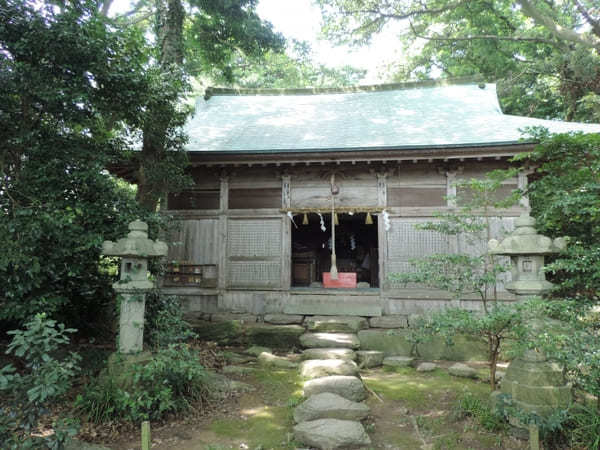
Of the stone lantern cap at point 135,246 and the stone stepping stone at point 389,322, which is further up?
the stone lantern cap at point 135,246

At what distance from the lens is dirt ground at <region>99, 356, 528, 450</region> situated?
12.4ft

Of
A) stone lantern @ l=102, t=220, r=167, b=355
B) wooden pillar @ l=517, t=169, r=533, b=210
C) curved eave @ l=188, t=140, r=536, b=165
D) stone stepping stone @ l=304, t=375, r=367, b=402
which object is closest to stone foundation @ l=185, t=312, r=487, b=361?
stone stepping stone @ l=304, t=375, r=367, b=402

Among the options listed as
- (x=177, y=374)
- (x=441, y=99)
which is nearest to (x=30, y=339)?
(x=177, y=374)

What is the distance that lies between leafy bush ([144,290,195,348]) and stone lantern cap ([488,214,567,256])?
456 cm

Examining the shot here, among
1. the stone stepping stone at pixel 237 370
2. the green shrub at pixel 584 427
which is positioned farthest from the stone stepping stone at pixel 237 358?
the green shrub at pixel 584 427

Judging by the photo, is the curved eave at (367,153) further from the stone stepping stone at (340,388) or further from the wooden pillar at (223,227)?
the stone stepping stone at (340,388)

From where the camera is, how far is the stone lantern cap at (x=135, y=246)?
472 cm

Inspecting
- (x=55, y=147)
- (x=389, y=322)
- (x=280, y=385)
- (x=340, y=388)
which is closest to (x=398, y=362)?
(x=389, y=322)

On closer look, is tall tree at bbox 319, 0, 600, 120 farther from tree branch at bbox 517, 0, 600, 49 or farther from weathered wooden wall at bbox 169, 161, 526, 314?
weathered wooden wall at bbox 169, 161, 526, 314

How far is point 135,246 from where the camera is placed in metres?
4.74

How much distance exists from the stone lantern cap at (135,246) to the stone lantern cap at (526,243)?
448 cm

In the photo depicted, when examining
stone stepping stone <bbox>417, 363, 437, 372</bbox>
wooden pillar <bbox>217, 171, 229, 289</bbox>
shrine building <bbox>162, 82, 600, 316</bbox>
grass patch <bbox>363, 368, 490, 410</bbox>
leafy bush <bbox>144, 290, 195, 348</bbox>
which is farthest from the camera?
wooden pillar <bbox>217, 171, 229, 289</bbox>

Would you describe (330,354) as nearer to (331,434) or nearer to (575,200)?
(331,434)

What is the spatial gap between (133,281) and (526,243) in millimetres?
5079
